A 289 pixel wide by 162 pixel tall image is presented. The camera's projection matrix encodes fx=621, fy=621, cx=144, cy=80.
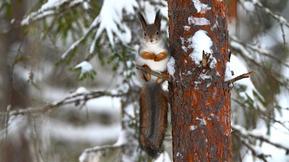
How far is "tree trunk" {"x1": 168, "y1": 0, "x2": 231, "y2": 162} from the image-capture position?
2807 mm

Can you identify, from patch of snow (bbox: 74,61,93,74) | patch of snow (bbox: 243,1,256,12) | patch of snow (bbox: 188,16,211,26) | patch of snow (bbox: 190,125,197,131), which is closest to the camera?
patch of snow (bbox: 190,125,197,131)

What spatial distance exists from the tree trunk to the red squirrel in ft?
0.26

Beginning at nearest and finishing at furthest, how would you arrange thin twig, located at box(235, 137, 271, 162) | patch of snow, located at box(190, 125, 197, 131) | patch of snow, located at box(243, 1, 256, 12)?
patch of snow, located at box(190, 125, 197, 131) → thin twig, located at box(235, 137, 271, 162) → patch of snow, located at box(243, 1, 256, 12)

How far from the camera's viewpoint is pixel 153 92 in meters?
3.02

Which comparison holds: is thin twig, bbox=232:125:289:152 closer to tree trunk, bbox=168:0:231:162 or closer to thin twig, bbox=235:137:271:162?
thin twig, bbox=235:137:271:162

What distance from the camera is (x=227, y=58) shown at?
2.93m

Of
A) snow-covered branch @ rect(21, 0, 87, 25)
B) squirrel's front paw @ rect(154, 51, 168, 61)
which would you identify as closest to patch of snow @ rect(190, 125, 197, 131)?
squirrel's front paw @ rect(154, 51, 168, 61)

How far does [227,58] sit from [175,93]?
0.30 meters

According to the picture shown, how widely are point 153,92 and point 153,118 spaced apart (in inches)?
5.0

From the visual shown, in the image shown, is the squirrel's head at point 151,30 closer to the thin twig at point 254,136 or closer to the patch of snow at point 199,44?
the patch of snow at point 199,44

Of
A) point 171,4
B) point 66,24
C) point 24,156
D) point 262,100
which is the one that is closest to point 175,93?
point 171,4

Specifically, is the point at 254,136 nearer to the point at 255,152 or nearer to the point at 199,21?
the point at 255,152

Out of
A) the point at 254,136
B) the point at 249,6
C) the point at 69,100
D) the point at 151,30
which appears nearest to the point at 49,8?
the point at 69,100

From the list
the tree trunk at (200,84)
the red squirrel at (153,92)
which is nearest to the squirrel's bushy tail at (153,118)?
the red squirrel at (153,92)
